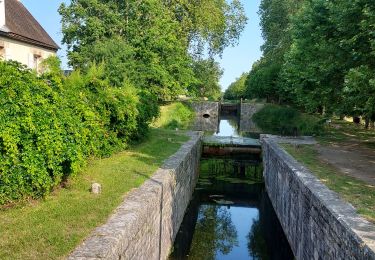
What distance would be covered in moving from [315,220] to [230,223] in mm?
6793

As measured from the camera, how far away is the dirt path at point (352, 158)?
36.3 feet

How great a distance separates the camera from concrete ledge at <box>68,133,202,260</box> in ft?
18.3

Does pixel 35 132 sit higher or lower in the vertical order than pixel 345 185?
higher

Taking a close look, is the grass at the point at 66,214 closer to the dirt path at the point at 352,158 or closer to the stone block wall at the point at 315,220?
the stone block wall at the point at 315,220

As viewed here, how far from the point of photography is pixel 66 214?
22.5ft

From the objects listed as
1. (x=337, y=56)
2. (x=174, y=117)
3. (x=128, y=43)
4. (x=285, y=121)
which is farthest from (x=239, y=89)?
(x=337, y=56)

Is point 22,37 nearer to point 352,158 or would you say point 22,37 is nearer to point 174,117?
point 352,158

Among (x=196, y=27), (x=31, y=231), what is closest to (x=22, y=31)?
(x=31, y=231)

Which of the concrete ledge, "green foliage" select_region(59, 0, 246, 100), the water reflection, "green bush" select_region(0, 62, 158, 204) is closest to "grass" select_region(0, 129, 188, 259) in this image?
the concrete ledge

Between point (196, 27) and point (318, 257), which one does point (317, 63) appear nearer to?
point (318, 257)

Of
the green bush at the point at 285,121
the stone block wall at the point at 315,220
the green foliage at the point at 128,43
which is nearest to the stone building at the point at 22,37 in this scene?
the green foliage at the point at 128,43

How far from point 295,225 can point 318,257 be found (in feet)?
8.69

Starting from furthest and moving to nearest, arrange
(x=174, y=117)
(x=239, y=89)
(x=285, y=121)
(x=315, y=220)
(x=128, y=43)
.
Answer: (x=239, y=89) → (x=285, y=121) → (x=174, y=117) → (x=128, y=43) → (x=315, y=220)

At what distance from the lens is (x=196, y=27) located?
3872 centimetres
